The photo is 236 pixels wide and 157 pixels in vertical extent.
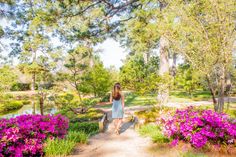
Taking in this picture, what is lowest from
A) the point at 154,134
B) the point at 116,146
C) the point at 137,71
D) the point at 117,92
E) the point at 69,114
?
the point at 116,146

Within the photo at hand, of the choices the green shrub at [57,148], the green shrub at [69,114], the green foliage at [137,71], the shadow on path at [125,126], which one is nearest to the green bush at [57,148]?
the green shrub at [57,148]

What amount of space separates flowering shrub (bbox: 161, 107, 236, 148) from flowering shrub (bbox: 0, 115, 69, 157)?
300 centimetres

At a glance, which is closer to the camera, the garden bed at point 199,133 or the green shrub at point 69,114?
the garden bed at point 199,133

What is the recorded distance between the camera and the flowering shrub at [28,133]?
4.93 m

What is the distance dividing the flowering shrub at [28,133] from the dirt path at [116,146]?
85 cm

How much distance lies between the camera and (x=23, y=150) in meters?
5.04

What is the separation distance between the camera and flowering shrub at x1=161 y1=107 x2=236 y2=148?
17.9 ft

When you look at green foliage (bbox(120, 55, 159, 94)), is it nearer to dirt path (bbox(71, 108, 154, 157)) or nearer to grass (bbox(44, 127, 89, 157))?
dirt path (bbox(71, 108, 154, 157))

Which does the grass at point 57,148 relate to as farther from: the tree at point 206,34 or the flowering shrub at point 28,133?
the tree at point 206,34

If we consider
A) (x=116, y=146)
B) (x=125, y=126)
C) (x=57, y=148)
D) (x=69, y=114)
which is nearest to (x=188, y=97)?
(x=69, y=114)

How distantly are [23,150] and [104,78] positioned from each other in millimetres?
12893

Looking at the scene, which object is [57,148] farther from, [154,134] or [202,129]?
[202,129]

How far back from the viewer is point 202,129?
218 inches

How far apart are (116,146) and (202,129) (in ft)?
7.90
